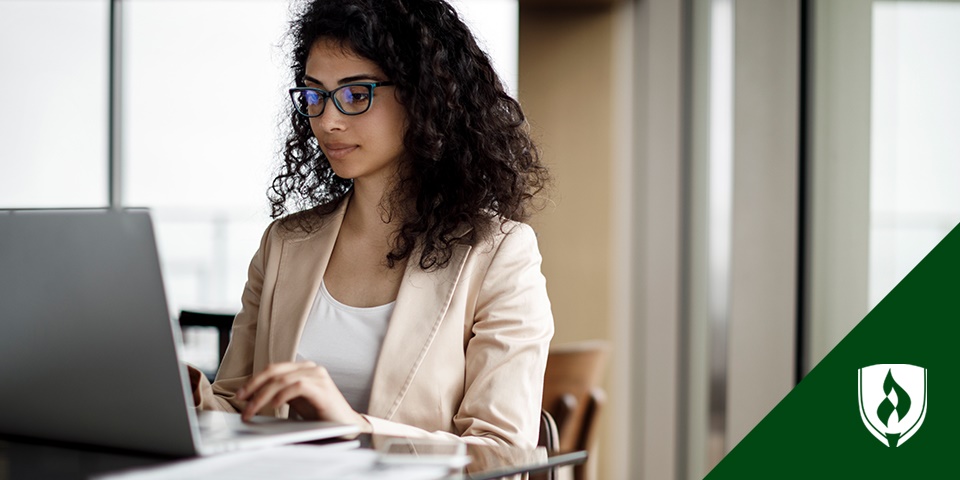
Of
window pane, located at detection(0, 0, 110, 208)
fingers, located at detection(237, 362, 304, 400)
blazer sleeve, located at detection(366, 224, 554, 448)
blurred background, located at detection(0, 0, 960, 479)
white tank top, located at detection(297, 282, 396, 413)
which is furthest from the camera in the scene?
window pane, located at detection(0, 0, 110, 208)

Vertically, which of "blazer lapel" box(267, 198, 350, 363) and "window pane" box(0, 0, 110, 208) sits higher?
"window pane" box(0, 0, 110, 208)

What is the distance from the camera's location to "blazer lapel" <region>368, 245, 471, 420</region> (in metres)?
1.65

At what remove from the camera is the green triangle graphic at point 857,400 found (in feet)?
7.59

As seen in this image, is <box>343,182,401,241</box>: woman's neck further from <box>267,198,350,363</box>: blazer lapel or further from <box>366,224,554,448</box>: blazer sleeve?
<box>366,224,554,448</box>: blazer sleeve

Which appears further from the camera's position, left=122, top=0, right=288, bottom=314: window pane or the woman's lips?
left=122, top=0, right=288, bottom=314: window pane

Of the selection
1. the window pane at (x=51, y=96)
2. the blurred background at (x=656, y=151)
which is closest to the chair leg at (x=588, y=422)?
the blurred background at (x=656, y=151)

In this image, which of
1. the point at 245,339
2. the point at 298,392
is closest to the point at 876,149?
the point at 245,339

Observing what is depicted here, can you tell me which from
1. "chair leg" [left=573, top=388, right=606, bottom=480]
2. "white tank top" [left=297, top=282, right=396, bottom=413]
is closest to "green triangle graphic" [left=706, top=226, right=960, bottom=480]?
"chair leg" [left=573, top=388, right=606, bottom=480]

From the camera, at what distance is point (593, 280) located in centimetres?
463

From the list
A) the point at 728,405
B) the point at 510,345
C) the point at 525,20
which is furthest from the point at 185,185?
the point at 510,345

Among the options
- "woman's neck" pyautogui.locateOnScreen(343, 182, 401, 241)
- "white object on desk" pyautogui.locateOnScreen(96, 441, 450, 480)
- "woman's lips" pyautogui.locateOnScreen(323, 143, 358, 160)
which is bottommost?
"white object on desk" pyautogui.locateOnScreen(96, 441, 450, 480)

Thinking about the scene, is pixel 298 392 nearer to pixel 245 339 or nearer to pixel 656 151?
pixel 245 339

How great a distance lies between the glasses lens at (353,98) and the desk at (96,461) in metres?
0.71

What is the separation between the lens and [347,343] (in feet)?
5.69
